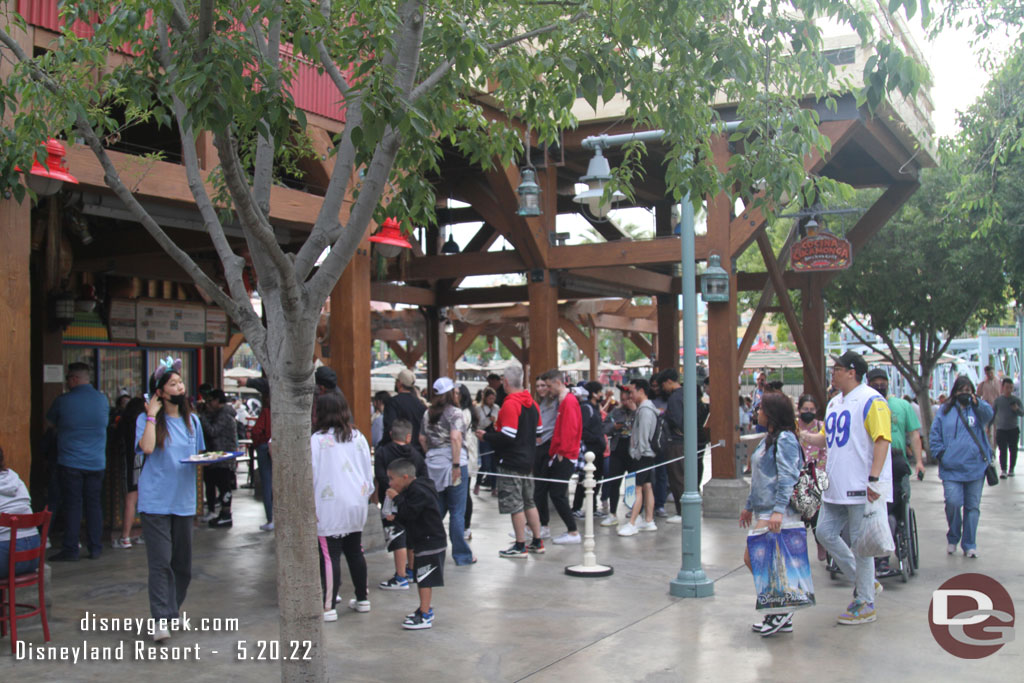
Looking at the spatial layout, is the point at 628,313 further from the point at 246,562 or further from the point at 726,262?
the point at 246,562

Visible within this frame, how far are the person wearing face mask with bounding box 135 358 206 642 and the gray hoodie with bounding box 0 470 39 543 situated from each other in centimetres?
74

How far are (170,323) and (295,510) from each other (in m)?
10.1

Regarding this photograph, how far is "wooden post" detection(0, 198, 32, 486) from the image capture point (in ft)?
22.4

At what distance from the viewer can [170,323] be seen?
1390 cm

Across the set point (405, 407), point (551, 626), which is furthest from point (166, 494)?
point (405, 407)

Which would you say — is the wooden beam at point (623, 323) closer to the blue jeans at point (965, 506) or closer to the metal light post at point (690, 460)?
the blue jeans at point (965, 506)

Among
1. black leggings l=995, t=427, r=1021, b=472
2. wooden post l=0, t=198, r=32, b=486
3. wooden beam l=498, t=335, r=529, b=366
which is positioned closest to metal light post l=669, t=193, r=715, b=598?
wooden post l=0, t=198, r=32, b=486

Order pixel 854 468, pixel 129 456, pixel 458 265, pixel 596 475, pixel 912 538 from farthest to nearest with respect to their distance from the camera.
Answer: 1. pixel 458 265
2. pixel 596 475
3. pixel 129 456
4. pixel 912 538
5. pixel 854 468

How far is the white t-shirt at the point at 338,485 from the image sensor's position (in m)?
6.91

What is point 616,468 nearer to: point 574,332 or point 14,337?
point 14,337

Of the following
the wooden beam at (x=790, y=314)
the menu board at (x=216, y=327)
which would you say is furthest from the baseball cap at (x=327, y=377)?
the wooden beam at (x=790, y=314)

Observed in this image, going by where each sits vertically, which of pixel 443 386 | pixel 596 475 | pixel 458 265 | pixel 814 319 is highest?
pixel 458 265

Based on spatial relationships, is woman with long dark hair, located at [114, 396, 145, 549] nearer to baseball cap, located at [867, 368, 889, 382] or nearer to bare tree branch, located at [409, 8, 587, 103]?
bare tree branch, located at [409, 8, 587, 103]

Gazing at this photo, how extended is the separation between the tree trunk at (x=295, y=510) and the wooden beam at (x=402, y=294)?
1079 centimetres
